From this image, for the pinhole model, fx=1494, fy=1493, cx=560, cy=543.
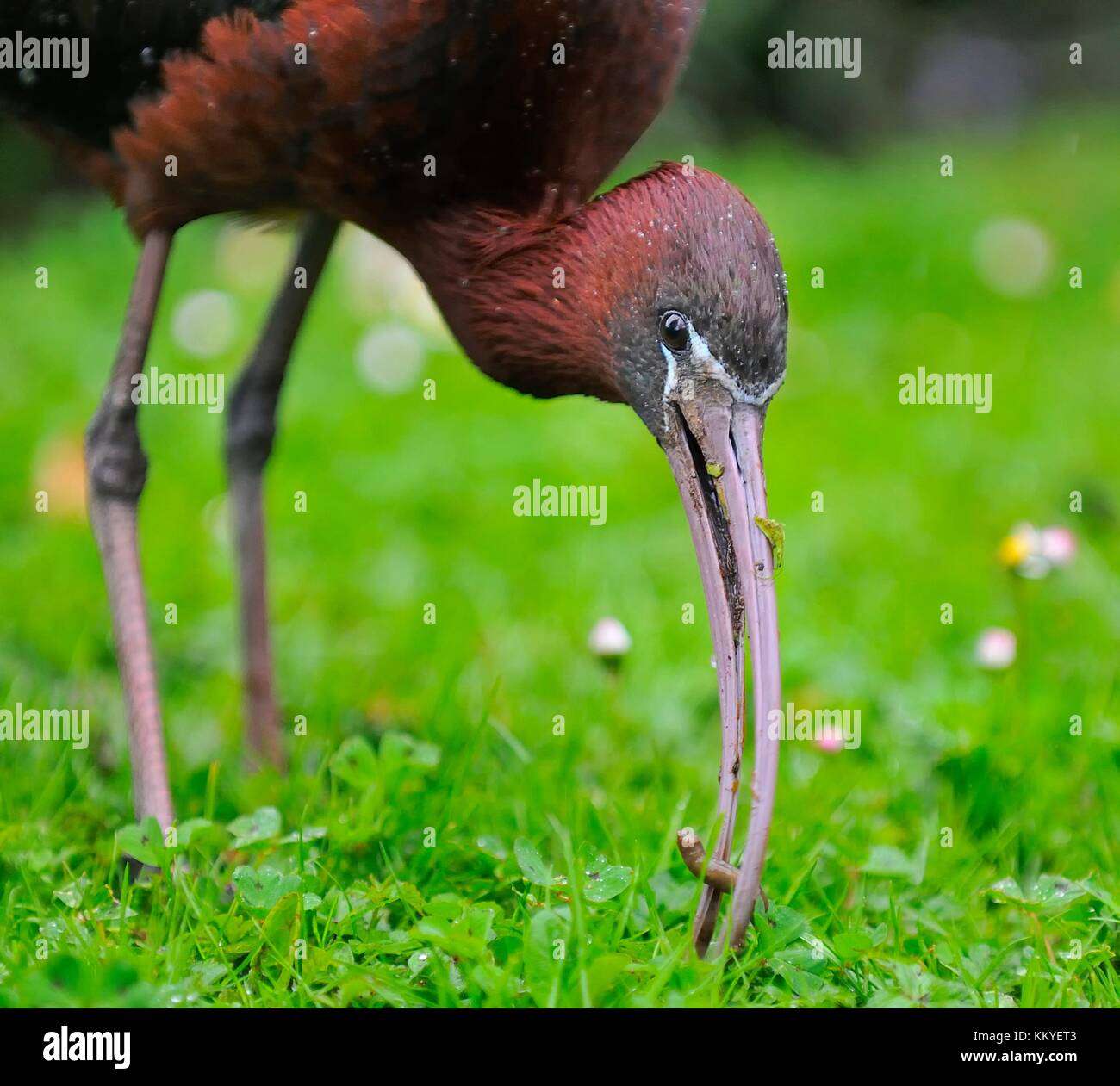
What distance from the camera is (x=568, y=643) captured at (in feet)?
15.0

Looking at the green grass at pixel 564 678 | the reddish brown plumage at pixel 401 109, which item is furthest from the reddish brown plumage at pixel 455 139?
the green grass at pixel 564 678

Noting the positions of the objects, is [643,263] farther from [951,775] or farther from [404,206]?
[951,775]

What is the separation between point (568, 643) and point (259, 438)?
1125 millimetres

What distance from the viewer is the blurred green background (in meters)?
2.80

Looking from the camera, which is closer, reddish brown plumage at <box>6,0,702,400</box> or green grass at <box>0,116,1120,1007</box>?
green grass at <box>0,116,1120,1007</box>

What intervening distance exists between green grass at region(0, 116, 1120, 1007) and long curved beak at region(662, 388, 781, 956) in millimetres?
172

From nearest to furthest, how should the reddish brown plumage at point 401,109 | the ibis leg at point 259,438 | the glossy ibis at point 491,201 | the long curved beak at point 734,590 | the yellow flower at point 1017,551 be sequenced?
the long curved beak at point 734,590 → the glossy ibis at point 491,201 → the reddish brown plumage at point 401,109 → the yellow flower at point 1017,551 → the ibis leg at point 259,438

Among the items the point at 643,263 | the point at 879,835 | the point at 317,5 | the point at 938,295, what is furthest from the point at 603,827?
the point at 938,295

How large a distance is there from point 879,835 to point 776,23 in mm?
7036

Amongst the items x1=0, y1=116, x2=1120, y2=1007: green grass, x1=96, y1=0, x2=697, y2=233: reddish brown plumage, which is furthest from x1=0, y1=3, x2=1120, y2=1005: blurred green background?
x1=96, y1=0, x2=697, y2=233: reddish brown plumage

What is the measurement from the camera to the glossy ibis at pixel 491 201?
2959mm

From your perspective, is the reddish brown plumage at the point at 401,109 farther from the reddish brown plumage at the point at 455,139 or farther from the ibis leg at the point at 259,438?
the ibis leg at the point at 259,438

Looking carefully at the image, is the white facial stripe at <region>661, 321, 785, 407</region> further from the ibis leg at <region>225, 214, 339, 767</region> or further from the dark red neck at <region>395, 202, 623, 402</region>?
the ibis leg at <region>225, 214, 339, 767</region>

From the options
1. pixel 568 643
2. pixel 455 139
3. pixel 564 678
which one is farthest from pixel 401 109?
pixel 568 643
